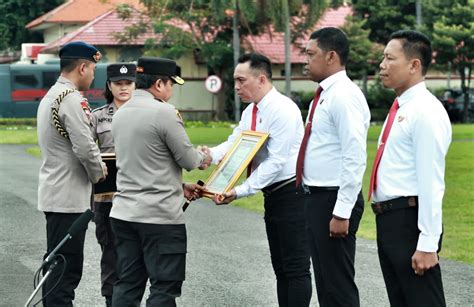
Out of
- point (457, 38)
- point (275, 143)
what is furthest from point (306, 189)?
point (457, 38)

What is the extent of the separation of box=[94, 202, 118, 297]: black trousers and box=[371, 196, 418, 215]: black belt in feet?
10.9

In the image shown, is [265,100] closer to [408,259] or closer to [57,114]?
[57,114]

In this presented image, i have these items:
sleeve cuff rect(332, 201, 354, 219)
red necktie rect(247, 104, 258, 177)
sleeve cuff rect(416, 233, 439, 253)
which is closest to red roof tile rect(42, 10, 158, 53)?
red necktie rect(247, 104, 258, 177)

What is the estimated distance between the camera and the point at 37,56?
59.2m

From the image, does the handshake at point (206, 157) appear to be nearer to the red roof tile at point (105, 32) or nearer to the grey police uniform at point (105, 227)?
the grey police uniform at point (105, 227)

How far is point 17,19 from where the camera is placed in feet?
242

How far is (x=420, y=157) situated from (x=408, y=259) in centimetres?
56

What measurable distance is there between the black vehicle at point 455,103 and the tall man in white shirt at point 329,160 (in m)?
47.8

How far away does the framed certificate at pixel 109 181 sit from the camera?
8.16 m

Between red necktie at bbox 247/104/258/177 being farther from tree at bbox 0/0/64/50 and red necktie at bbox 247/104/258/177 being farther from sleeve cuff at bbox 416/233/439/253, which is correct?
tree at bbox 0/0/64/50

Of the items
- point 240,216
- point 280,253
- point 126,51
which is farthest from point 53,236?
point 126,51

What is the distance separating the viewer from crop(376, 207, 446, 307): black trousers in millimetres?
5656

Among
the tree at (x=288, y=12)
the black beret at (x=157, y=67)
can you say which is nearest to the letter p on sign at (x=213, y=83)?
the tree at (x=288, y=12)

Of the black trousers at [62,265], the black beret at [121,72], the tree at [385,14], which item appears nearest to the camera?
the black trousers at [62,265]
